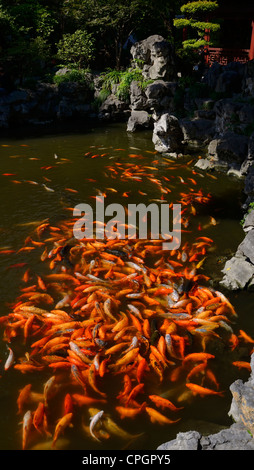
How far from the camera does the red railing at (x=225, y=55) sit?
18.9 m

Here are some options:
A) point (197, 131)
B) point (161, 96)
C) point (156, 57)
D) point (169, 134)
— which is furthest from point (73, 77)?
point (169, 134)

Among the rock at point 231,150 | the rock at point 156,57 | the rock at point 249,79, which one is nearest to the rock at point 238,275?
the rock at point 231,150

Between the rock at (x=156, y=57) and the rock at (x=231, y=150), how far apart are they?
7.08 metres

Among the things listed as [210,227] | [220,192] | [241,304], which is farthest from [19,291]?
[220,192]

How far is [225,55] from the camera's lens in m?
19.5

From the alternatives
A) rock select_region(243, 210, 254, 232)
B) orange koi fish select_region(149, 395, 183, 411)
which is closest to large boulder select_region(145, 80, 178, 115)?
rock select_region(243, 210, 254, 232)

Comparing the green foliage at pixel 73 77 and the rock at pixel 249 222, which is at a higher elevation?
the green foliage at pixel 73 77

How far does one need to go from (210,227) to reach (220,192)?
2.49 metres

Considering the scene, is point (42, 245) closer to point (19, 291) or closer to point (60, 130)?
point (19, 291)

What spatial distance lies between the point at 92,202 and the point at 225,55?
15132 millimetres

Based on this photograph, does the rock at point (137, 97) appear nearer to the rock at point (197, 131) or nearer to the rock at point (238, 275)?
the rock at point (197, 131)

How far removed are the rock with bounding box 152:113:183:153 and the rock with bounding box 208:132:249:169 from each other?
175 cm

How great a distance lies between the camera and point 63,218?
28.8 ft

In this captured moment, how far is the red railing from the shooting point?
18.9 meters
